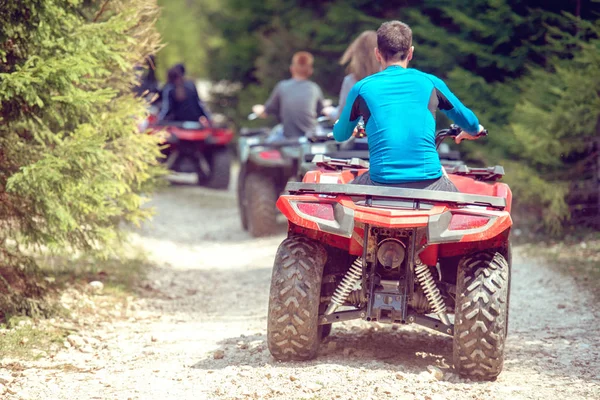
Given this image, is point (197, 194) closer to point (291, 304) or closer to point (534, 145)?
point (534, 145)

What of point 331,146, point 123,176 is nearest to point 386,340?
point 123,176

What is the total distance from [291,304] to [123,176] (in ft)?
9.89

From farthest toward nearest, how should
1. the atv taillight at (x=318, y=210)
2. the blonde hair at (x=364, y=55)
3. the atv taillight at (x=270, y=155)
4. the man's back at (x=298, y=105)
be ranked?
the man's back at (x=298, y=105), the atv taillight at (x=270, y=155), the blonde hair at (x=364, y=55), the atv taillight at (x=318, y=210)

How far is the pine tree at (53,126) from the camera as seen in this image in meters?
6.26

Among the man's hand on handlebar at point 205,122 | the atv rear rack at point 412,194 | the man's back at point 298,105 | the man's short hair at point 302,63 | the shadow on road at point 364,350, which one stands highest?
the man's short hair at point 302,63

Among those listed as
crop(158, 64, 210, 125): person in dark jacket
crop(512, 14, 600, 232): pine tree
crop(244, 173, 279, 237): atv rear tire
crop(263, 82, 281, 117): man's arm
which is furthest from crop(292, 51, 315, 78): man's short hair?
crop(158, 64, 210, 125): person in dark jacket

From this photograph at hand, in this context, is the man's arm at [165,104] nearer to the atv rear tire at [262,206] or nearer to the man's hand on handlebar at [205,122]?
the man's hand on handlebar at [205,122]

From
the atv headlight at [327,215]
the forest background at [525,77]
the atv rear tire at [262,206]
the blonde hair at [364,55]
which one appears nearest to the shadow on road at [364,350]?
the atv headlight at [327,215]

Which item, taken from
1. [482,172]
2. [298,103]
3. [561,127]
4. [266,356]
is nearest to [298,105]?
[298,103]

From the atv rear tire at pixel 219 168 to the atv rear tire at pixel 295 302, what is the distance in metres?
10.4

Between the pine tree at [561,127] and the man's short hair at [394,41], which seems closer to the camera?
the man's short hair at [394,41]

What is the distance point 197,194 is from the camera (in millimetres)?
15719

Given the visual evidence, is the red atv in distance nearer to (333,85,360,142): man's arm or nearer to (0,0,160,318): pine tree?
(0,0,160,318): pine tree

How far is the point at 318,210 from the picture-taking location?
525 cm
